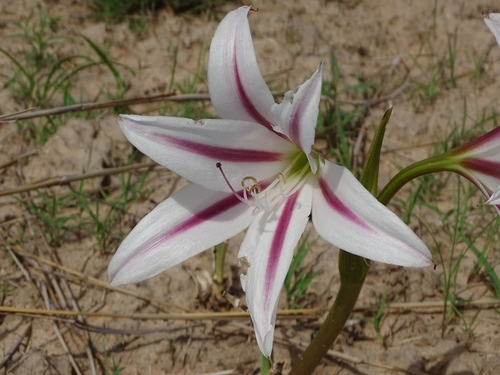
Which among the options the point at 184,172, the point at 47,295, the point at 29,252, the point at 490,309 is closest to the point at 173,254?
the point at 184,172

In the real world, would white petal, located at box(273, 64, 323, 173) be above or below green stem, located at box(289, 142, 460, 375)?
above

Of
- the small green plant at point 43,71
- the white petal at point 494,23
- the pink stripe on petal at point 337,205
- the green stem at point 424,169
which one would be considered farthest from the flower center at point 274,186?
the small green plant at point 43,71

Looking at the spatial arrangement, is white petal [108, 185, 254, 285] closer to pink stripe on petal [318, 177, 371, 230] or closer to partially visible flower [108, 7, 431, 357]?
partially visible flower [108, 7, 431, 357]

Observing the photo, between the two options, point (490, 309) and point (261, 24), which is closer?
point (490, 309)

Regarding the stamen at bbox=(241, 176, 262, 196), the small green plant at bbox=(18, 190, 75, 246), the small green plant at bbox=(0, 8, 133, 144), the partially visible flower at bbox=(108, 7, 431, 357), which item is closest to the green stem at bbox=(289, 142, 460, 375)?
the partially visible flower at bbox=(108, 7, 431, 357)

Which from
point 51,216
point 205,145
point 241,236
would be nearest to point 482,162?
point 205,145

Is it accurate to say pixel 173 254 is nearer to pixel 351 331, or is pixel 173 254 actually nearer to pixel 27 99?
pixel 351 331

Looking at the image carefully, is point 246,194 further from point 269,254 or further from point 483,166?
point 483,166
